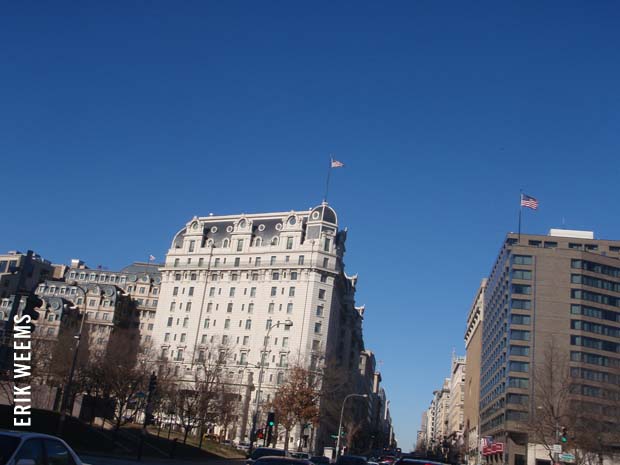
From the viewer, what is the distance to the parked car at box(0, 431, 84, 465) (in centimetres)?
1020

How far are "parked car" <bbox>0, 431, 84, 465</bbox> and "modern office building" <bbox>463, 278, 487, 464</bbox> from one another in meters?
135

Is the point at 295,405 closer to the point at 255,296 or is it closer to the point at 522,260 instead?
the point at 255,296

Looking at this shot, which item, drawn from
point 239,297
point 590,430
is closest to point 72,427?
point 590,430

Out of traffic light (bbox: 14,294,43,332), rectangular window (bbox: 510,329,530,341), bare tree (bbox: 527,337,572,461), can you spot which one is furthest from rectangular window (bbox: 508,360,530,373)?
traffic light (bbox: 14,294,43,332)

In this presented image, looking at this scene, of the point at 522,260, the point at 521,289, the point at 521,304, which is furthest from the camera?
the point at 522,260

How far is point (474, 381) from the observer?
512 ft

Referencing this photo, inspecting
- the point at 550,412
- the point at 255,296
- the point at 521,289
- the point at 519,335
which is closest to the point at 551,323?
the point at 519,335

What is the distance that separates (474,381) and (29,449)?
154959 mm

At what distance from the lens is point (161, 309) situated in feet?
373

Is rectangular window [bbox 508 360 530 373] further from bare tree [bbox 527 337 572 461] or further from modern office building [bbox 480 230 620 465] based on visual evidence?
bare tree [bbox 527 337 572 461]

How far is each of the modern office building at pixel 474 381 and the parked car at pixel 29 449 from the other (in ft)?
444

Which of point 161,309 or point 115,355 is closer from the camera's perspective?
point 115,355

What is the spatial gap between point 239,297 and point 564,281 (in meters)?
50.8

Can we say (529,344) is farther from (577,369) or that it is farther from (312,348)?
(312,348)
